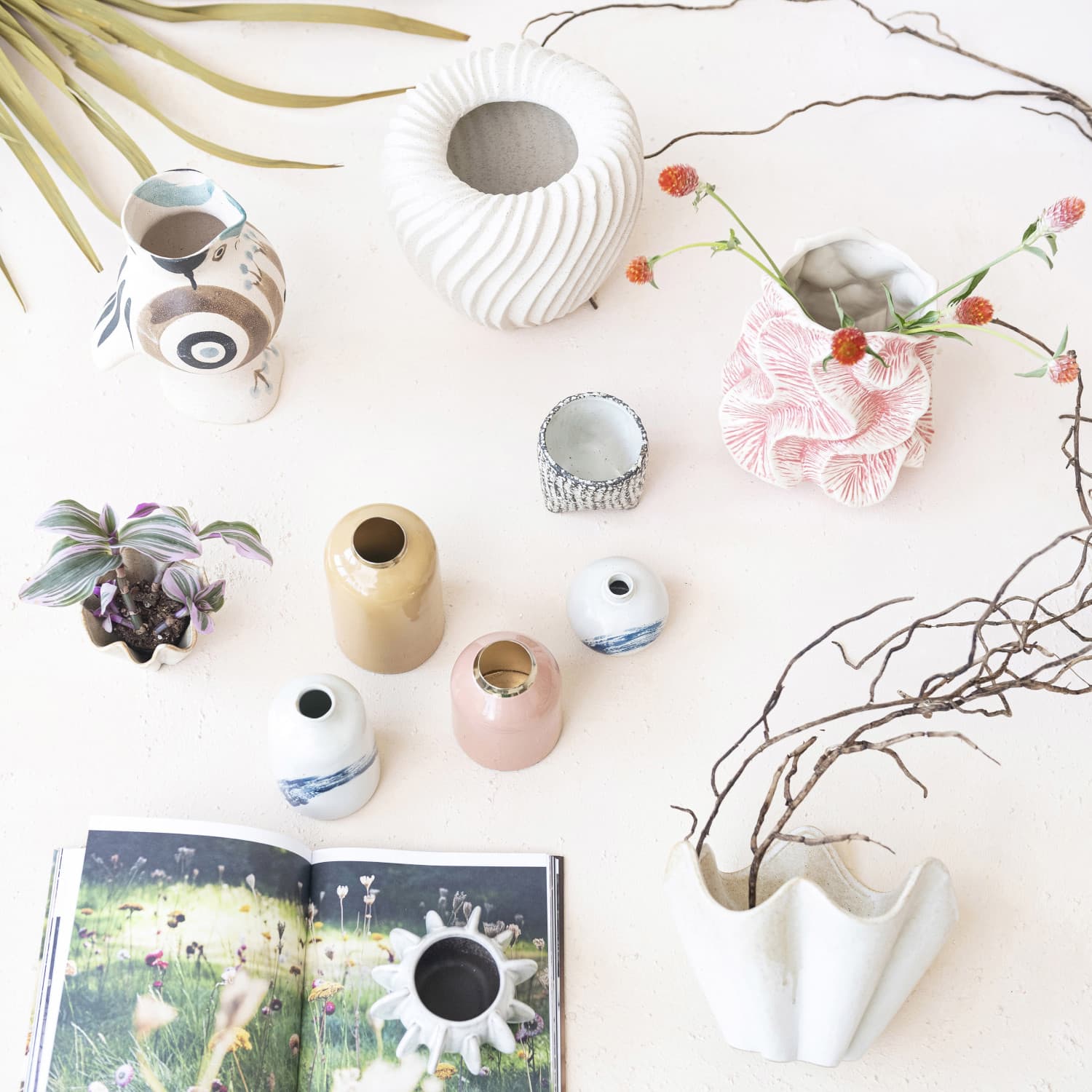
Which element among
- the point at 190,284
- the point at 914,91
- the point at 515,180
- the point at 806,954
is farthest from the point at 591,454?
the point at 914,91

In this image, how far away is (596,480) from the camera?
42.2 inches

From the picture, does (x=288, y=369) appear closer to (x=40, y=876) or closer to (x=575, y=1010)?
(x=40, y=876)

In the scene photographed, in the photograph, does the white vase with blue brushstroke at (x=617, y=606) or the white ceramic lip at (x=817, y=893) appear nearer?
the white ceramic lip at (x=817, y=893)

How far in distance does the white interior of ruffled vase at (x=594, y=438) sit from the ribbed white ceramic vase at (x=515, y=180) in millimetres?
120

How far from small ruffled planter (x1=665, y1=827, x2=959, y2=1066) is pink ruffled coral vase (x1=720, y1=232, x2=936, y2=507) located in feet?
1.26

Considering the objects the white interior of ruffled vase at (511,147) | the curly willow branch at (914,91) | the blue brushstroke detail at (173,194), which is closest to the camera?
the blue brushstroke detail at (173,194)

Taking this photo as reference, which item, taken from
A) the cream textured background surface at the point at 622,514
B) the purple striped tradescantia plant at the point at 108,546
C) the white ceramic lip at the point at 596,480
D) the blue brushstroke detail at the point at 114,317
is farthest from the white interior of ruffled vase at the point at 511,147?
the purple striped tradescantia plant at the point at 108,546

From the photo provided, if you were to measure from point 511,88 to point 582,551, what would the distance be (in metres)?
0.46

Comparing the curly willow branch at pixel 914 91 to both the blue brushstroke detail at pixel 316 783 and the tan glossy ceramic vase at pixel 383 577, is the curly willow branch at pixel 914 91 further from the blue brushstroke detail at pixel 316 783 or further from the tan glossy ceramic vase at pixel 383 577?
the blue brushstroke detail at pixel 316 783

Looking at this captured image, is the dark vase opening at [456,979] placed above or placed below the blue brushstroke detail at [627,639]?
below

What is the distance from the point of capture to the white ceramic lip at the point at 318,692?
2.85ft

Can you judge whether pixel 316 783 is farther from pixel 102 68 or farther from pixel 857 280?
pixel 102 68

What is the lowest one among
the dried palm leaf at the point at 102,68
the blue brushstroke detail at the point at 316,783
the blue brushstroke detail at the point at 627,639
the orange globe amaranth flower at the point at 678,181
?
the blue brushstroke detail at the point at 316,783

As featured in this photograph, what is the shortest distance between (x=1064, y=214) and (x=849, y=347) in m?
0.20
